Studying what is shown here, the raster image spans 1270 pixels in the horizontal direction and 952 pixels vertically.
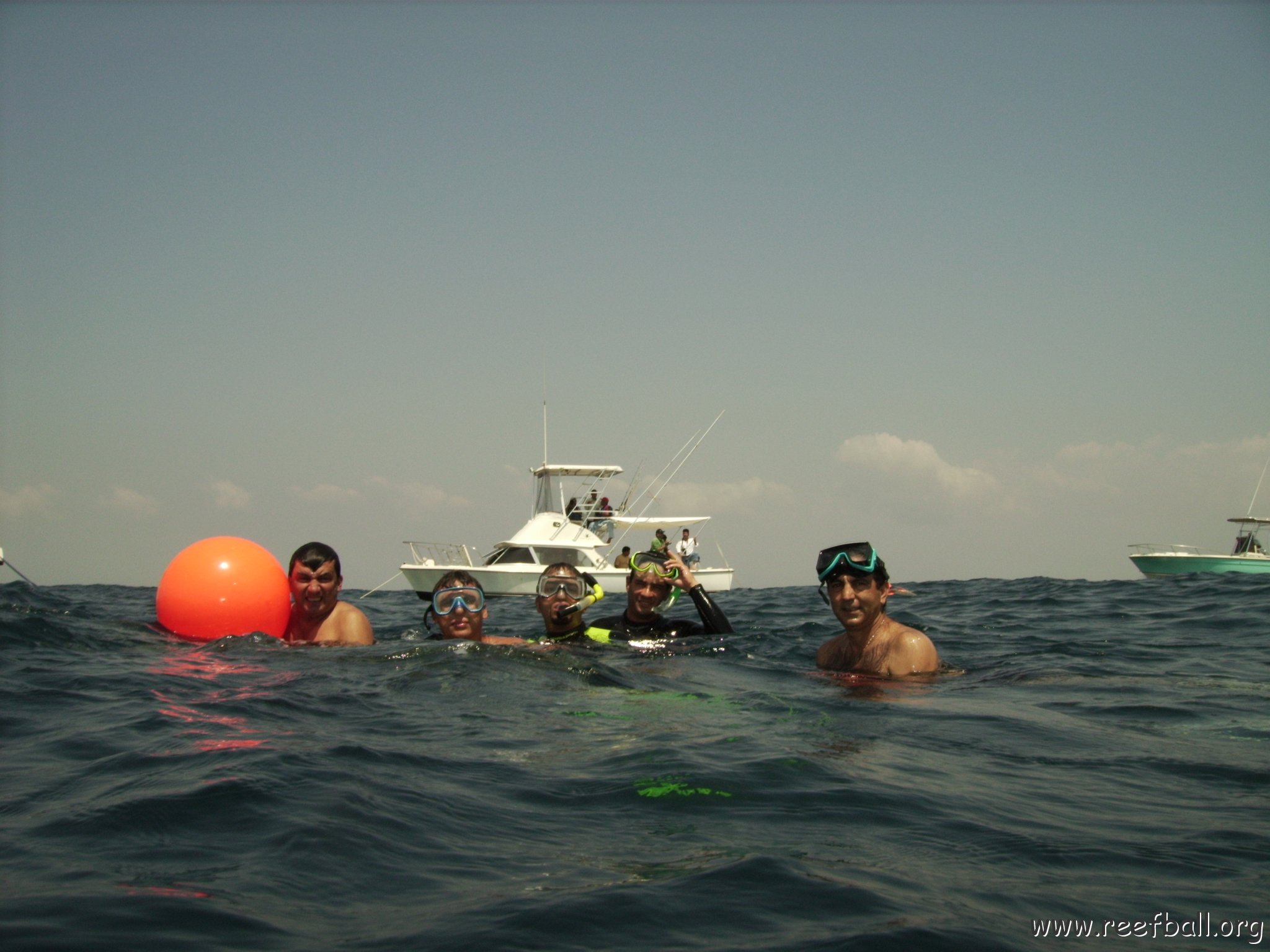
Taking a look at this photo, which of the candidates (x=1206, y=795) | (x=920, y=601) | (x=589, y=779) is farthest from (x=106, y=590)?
(x=1206, y=795)

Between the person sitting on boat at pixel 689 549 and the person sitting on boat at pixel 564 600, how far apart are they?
22.2m

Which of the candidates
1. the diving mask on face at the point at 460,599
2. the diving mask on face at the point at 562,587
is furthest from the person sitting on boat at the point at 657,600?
the diving mask on face at the point at 460,599

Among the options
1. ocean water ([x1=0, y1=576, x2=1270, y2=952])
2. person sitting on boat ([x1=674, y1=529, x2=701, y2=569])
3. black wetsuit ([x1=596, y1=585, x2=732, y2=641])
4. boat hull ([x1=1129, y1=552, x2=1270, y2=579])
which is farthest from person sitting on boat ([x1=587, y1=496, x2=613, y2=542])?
ocean water ([x1=0, y1=576, x2=1270, y2=952])

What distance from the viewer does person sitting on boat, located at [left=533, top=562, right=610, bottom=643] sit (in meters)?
7.74

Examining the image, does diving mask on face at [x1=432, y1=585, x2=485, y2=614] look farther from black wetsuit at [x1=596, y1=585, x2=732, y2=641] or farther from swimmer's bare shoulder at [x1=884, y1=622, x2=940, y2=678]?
swimmer's bare shoulder at [x1=884, y1=622, x2=940, y2=678]

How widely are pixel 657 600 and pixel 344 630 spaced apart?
2.73m

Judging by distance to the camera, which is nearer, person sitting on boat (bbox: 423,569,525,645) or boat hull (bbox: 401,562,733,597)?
person sitting on boat (bbox: 423,569,525,645)

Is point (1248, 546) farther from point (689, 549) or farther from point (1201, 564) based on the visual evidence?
point (689, 549)

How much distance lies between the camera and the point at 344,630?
7875 mm

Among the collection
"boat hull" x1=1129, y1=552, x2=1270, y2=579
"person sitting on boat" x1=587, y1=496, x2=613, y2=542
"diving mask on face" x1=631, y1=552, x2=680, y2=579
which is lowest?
"boat hull" x1=1129, y1=552, x2=1270, y2=579

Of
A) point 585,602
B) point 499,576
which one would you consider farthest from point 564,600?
point 499,576

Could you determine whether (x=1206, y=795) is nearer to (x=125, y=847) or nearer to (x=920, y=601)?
(x=125, y=847)

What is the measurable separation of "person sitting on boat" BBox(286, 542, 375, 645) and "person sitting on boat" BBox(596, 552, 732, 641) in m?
2.26

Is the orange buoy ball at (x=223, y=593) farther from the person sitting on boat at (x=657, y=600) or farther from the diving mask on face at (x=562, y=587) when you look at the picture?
the person sitting on boat at (x=657, y=600)
